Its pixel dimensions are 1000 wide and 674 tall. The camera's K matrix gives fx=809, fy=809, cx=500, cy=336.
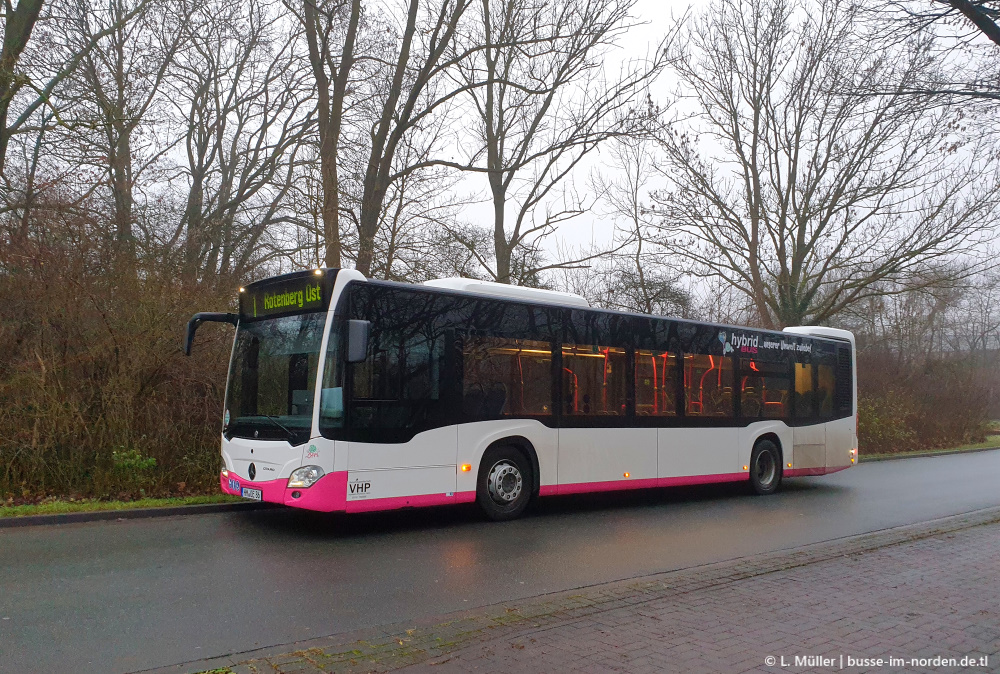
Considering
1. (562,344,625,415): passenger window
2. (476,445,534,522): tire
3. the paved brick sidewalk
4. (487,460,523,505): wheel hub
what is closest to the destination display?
(476,445,534,522): tire

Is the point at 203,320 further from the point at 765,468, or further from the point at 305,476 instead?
the point at 765,468

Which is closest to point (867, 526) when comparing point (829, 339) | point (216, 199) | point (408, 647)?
point (829, 339)

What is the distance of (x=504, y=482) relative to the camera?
35.5 feet

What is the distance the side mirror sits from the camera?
880 centimetres

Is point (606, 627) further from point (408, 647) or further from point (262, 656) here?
point (262, 656)

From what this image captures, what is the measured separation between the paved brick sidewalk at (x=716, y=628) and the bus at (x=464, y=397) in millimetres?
3455

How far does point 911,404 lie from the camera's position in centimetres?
2992

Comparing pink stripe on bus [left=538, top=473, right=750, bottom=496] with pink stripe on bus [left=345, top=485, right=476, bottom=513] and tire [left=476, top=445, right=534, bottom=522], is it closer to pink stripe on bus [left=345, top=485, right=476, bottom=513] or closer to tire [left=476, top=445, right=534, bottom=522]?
tire [left=476, top=445, right=534, bottom=522]

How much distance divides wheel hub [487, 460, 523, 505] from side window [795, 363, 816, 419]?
7260 millimetres

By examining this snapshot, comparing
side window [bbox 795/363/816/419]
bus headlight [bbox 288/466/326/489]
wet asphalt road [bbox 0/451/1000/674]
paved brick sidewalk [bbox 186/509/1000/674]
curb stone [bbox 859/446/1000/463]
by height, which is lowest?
curb stone [bbox 859/446/1000/463]

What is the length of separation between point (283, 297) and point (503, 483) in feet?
Result: 12.3

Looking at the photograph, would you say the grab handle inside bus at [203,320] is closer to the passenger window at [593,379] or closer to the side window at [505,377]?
the side window at [505,377]

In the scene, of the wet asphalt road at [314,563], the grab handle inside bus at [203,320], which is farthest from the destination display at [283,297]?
the wet asphalt road at [314,563]

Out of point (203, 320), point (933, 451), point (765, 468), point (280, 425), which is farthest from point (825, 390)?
point (933, 451)
